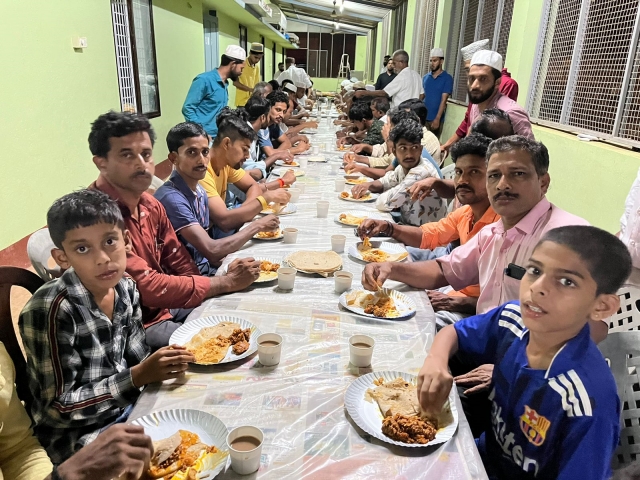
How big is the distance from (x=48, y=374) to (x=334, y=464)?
29.2 inches

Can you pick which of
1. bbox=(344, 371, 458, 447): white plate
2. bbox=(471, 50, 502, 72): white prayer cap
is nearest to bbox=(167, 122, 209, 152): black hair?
bbox=(344, 371, 458, 447): white plate

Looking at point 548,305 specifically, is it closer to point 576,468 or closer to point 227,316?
point 576,468

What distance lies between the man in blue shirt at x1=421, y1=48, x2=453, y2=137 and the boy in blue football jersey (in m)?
5.76

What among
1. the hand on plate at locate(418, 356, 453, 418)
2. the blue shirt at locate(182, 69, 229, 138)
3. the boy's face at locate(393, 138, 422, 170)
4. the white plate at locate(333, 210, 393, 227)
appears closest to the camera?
the hand on plate at locate(418, 356, 453, 418)

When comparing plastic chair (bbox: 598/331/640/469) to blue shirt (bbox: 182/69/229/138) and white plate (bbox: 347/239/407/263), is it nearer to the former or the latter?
white plate (bbox: 347/239/407/263)

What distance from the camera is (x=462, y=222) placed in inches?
84.7

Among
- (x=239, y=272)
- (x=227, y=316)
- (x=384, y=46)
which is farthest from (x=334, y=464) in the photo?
(x=384, y=46)

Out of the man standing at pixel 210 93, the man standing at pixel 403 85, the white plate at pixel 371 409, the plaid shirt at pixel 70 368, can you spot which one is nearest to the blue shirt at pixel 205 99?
the man standing at pixel 210 93

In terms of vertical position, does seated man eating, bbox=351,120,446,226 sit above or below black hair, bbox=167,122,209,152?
below

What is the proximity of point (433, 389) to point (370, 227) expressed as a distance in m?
1.18

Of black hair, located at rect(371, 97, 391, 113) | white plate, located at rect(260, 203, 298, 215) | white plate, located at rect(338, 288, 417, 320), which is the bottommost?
white plate, located at rect(338, 288, 417, 320)

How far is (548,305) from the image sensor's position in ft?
3.06

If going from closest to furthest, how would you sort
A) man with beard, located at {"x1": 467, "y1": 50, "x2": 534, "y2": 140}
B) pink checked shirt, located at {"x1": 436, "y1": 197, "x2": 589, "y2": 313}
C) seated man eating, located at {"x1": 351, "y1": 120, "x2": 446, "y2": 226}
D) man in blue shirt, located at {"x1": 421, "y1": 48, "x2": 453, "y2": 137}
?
1. pink checked shirt, located at {"x1": 436, "y1": 197, "x2": 589, "y2": 313}
2. seated man eating, located at {"x1": 351, "y1": 120, "x2": 446, "y2": 226}
3. man with beard, located at {"x1": 467, "y1": 50, "x2": 534, "y2": 140}
4. man in blue shirt, located at {"x1": 421, "y1": 48, "x2": 453, "y2": 137}

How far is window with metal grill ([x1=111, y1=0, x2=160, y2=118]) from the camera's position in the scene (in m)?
4.95
